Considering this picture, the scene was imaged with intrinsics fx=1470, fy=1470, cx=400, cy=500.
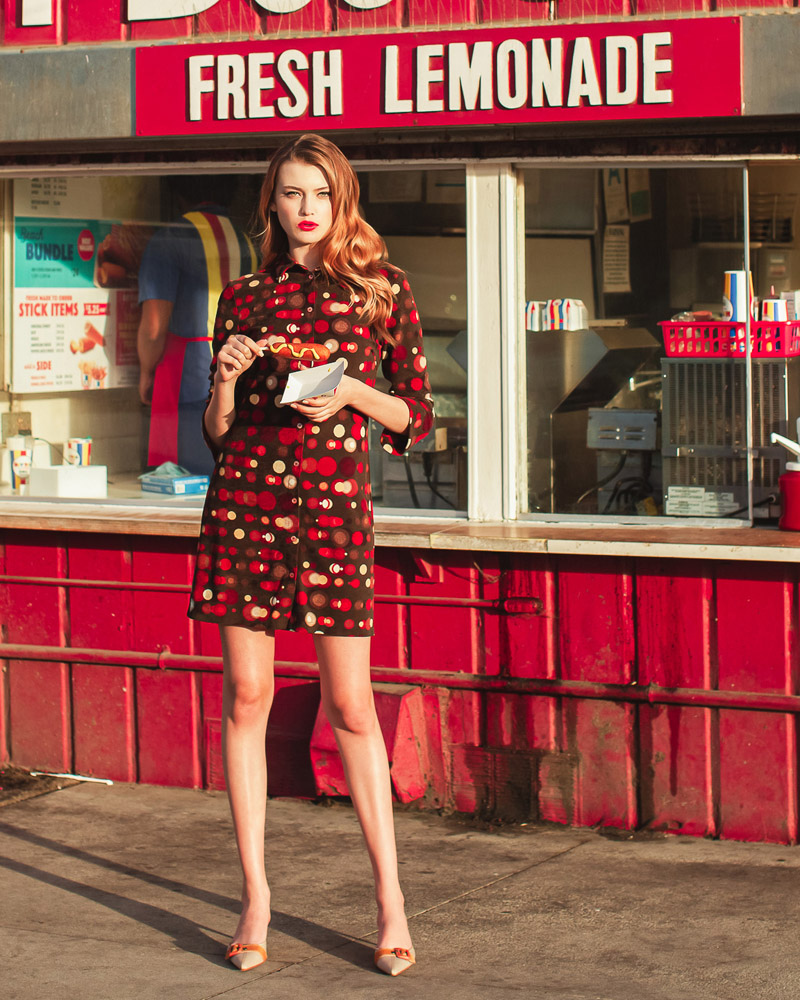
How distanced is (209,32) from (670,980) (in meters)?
3.51

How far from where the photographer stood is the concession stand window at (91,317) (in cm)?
548

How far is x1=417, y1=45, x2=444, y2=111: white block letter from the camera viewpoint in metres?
4.87

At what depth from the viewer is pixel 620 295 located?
5090 millimetres

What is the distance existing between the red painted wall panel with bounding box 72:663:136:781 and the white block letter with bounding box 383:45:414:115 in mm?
2254

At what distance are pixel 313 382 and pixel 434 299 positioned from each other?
204 cm

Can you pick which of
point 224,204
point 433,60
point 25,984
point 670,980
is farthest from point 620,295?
point 25,984

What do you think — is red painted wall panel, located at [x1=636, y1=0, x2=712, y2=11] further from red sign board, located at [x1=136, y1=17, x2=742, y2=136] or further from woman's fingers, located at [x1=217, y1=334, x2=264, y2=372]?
woman's fingers, located at [x1=217, y1=334, x2=264, y2=372]

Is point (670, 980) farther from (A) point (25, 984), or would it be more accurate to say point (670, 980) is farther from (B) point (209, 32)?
(B) point (209, 32)

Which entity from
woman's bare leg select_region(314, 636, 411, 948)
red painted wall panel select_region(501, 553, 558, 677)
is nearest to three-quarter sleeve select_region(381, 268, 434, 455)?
woman's bare leg select_region(314, 636, 411, 948)

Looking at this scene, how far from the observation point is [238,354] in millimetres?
3479

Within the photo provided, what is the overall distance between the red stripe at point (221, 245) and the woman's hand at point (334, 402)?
2178mm

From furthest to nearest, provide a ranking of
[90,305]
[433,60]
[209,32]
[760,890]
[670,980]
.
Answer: [90,305]
[209,32]
[433,60]
[760,890]
[670,980]

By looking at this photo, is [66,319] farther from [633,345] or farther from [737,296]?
[737,296]

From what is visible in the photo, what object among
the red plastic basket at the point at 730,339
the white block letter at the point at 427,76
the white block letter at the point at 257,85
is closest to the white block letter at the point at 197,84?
the white block letter at the point at 257,85
